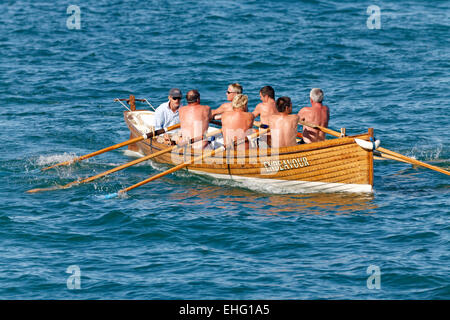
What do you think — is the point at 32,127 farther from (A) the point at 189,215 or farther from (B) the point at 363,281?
(B) the point at 363,281

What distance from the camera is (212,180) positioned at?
15.8 metres

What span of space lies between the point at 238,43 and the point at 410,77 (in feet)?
23.7

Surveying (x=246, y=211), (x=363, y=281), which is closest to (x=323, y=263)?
(x=363, y=281)

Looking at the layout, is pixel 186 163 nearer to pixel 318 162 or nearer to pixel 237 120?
pixel 237 120

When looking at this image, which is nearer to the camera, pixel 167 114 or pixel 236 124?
pixel 236 124

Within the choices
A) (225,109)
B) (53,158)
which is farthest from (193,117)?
(53,158)

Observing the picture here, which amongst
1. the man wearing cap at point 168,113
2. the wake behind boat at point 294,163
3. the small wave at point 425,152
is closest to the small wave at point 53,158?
the wake behind boat at point 294,163

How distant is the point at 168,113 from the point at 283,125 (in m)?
3.54

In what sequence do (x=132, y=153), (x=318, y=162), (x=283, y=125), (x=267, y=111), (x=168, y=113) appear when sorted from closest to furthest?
1. (x=318, y=162)
2. (x=283, y=125)
3. (x=267, y=111)
4. (x=168, y=113)
5. (x=132, y=153)

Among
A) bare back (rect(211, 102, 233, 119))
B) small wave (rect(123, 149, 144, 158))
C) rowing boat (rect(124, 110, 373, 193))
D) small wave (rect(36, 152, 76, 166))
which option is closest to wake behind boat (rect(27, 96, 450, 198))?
rowing boat (rect(124, 110, 373, 193))

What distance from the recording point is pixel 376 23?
30.7 meters

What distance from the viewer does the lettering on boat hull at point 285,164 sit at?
46.7ft

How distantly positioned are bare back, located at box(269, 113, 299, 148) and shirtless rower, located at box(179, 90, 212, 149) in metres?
1.65

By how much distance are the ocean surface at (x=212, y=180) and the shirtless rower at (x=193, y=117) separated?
1.08 metres
